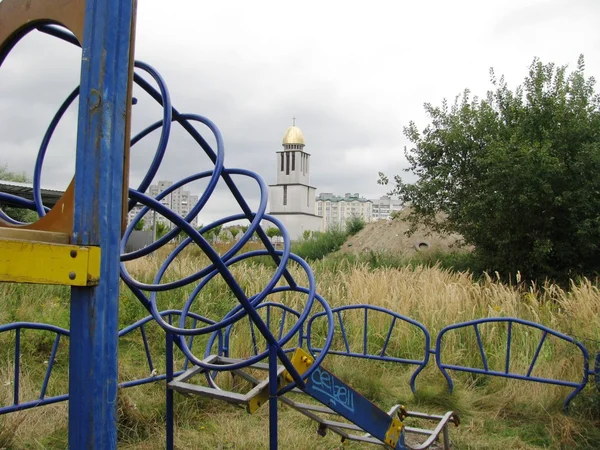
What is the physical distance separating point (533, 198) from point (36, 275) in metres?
9.34

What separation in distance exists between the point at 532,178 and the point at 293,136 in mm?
53344

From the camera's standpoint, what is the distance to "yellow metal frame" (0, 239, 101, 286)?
1.52 meters

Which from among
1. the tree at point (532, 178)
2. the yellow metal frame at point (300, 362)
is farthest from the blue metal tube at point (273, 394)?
the tree at point (532, 178)

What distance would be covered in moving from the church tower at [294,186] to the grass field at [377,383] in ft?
180

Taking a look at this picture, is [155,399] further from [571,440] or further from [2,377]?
[571,440]

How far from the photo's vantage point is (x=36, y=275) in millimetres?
1552

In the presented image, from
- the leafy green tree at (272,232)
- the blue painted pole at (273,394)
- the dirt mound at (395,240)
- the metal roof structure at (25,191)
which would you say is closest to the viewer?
the blue painted pole at (273,394)

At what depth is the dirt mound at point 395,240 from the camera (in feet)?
52.2

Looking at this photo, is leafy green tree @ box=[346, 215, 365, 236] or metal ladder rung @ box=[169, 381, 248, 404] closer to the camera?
metal ladder rung @ box=[169, 381, 248, 404]

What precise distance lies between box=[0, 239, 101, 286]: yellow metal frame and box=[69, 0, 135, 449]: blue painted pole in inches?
1.3

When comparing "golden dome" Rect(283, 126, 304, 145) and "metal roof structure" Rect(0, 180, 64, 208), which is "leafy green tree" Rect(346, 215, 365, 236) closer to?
"metal roof structure" Rect(0, 180, 64, 208)

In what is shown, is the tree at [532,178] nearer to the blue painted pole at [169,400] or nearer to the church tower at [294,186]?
the blue painted pole at [169,400]

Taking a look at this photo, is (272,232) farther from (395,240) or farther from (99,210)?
(99,210)

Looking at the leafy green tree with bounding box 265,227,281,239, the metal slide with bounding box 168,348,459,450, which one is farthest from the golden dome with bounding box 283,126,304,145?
the metal slide with bounding box 168,348,459,450
